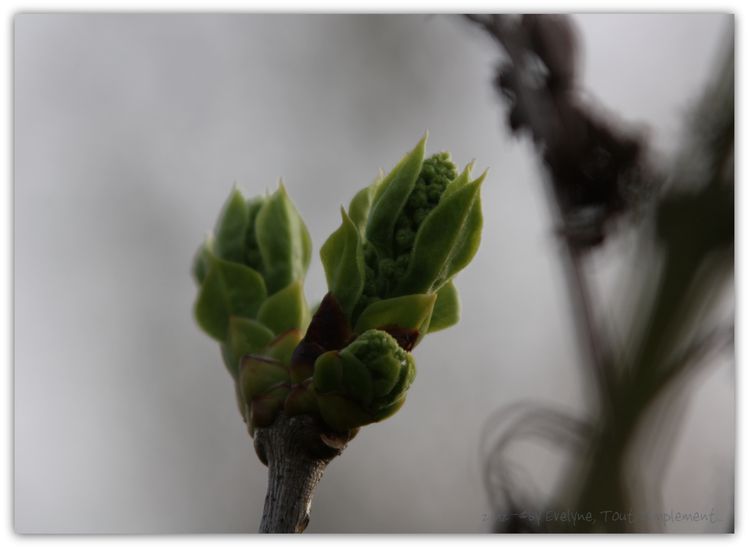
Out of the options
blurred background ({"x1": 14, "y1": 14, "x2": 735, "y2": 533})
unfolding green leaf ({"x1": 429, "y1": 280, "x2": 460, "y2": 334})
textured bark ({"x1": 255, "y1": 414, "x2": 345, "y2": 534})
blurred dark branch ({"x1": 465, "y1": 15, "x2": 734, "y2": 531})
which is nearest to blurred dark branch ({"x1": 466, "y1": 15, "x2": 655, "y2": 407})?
blurred dark branch ({"x1": 465, "y1": 15, "x2": 734, "y2": 531})

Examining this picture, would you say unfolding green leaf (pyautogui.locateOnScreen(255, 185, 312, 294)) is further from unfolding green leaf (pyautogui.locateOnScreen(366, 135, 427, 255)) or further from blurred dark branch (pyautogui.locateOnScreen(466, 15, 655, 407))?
blurred dark branch (pyautogui.locateOnScreen(466, 15, 655, 407))

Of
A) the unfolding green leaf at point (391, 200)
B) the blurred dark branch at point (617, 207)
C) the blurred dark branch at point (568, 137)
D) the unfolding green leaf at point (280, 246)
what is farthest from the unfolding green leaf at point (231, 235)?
the blurred dark branch at point (568, 137)

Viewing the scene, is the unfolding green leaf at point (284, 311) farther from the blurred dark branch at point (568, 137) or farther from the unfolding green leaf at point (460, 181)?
the blurred dark branch at point (568, 137)

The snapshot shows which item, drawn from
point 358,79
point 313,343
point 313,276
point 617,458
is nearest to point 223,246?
point 313,343

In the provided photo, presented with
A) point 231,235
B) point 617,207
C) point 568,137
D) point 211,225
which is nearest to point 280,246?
point 231,235

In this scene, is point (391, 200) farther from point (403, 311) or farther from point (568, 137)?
point (568, 137)
